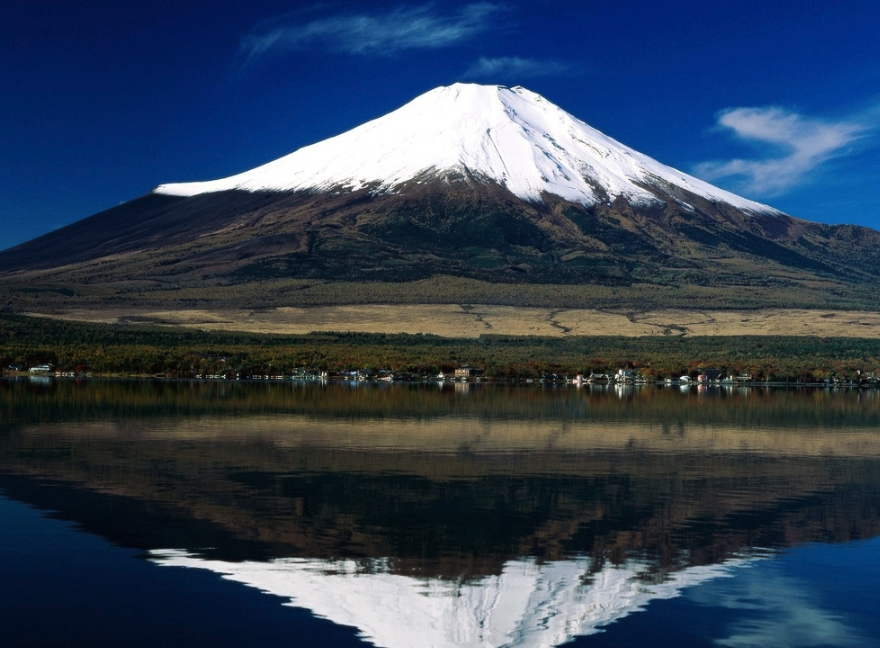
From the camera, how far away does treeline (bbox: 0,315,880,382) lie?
8144 centimetres

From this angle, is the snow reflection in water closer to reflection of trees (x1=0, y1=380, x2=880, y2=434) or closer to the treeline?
reflection of trees (x1=0, y1=380, x2=880, y2=434)

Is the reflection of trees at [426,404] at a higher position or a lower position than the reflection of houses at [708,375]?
lower

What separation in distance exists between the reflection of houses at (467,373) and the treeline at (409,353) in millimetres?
777

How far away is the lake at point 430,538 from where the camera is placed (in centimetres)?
1259

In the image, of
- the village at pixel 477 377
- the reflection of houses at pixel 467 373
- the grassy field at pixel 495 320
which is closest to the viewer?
the village at pixel 477 377

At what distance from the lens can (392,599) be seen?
13.4 meters

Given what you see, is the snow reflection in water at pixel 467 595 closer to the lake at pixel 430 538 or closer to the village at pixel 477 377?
the lake at pixel 430 538

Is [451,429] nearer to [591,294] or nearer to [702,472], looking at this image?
[702,472]

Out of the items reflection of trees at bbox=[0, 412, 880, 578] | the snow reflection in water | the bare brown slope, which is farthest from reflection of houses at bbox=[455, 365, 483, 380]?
the snow reflection in water

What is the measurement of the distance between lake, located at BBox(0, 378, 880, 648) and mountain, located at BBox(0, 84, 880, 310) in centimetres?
10381

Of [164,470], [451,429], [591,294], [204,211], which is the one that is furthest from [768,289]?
[164,470]

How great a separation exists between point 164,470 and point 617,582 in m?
11.8

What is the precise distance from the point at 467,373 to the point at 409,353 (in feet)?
36.3

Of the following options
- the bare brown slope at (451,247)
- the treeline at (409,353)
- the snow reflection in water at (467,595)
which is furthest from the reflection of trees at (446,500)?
the bare brown slope at (451,247)
